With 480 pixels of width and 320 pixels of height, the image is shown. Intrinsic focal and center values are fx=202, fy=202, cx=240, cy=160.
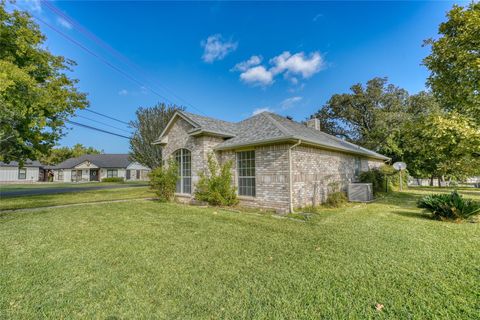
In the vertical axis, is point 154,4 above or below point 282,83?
above

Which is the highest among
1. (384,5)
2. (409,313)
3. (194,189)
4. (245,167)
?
(384,5)

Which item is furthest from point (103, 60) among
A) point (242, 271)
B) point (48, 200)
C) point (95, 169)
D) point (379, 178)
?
point (95, 169)

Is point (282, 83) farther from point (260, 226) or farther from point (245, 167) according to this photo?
point (260, 226)

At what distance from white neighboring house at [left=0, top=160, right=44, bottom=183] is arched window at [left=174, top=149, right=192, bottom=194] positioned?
3884 centimetres

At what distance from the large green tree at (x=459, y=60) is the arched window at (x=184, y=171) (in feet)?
40.6

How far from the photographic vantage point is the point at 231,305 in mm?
2500

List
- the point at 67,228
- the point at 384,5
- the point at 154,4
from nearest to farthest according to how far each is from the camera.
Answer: the point at 67,228 < the point at 384,5 < the point at 154,4

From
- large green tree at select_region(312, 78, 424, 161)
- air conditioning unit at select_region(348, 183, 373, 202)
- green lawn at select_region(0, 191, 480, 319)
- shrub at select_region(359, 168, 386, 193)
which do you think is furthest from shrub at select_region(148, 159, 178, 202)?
large green tree at select_region(312, 78, 424, 161)

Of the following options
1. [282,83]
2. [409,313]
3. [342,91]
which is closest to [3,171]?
[282,83]

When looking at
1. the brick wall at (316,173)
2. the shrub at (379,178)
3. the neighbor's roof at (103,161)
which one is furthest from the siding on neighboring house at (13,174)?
the shrub at (379,178)

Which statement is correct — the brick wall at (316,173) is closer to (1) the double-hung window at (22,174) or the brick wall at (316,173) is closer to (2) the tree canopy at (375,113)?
(2) the tree canopy at (375,113)

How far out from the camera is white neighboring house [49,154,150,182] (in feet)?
129

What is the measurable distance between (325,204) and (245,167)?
4.21 metres

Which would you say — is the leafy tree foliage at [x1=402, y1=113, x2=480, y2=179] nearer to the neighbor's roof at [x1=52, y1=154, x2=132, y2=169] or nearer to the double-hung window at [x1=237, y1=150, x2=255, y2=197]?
the double-hung window at [x1=237, y1=150, x2=255, y2=197]
